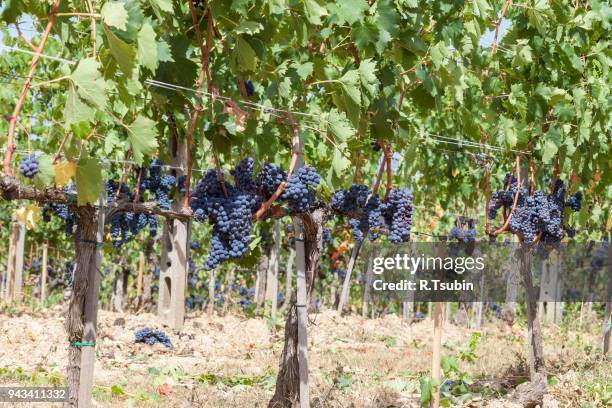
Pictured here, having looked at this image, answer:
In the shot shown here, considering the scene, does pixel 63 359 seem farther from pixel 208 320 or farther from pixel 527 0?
pixel 527 0

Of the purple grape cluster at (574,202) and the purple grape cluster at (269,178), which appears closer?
the purple grape cluster at (269,178)

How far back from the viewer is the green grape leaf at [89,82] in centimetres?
237

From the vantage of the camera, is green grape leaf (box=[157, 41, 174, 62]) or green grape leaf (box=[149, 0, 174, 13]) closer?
green grape leaf (box=[149, 0, 174, 13])

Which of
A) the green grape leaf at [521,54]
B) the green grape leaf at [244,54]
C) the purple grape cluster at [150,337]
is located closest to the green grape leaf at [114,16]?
the green grape leaf at [244,54]

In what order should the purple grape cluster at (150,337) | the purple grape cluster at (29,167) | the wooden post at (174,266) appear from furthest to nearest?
the wooden post at (174,266) → the purple grape cluster at (150,337) → the purple grape cluster at (29,167)

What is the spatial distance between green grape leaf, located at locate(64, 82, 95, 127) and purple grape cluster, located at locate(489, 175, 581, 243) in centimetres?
426

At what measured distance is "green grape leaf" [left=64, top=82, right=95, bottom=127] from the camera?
2.39m

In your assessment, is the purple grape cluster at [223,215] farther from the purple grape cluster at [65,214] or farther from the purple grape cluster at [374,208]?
the purple grape cluster at [65,214]

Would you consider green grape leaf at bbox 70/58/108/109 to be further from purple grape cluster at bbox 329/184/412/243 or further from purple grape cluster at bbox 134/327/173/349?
purple grape cluster at bbox 134/327/173/349

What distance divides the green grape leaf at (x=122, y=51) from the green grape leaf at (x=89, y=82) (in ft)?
0.27

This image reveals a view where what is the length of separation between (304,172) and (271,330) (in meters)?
6.57

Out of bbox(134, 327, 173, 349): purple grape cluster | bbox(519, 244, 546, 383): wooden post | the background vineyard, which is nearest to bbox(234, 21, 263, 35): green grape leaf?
the background vineyard

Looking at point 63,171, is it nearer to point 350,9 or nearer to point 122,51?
point 122,51

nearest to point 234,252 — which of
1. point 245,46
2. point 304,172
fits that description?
point 304,172
